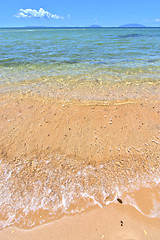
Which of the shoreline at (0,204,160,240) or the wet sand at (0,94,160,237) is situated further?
the wet sand at (0,94,160,237)

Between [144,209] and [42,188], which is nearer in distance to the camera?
[144,209]

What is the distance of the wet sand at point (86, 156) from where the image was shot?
2088 millimetres

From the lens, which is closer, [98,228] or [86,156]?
[98,228]

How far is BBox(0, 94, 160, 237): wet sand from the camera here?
6.85ft

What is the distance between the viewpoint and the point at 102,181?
2645mm

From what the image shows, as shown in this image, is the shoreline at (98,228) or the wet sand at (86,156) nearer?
the shoreline at (98,228)

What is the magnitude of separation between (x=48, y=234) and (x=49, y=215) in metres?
0.24

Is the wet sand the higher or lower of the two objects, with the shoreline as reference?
higher

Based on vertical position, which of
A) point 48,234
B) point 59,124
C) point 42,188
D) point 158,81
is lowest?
point 48,234

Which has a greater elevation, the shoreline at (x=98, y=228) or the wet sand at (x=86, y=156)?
the wet sand at (x=86, y=156)

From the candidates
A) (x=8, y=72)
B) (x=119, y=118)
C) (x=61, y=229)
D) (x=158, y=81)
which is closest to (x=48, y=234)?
(x=61, y=229)

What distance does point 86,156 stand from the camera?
3.16 m

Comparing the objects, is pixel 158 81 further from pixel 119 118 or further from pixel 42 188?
pixel 42 188

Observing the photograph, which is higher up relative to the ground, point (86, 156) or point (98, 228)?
point (86, 156)
